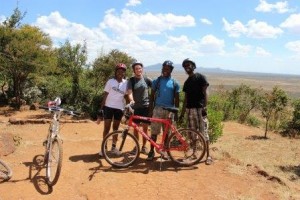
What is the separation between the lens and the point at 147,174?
7242mm

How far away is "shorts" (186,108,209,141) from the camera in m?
7.87

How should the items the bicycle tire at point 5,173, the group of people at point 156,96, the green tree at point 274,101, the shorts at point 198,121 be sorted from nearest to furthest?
the bicycle tire at point 5,173 → the group of people at point 156,96 → the shorts at point 198,121 → the green tree at point 274,101

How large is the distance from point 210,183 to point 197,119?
142cm

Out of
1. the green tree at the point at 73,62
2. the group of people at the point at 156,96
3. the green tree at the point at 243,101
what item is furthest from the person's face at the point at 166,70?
the green tree at the point at 243,101

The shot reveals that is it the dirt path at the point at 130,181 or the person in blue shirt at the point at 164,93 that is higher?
the person in blue shirt at the point at 164,93

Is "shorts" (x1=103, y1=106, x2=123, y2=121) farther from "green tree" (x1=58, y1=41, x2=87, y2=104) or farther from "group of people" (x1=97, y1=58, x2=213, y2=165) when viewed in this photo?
"green tree" (x1=58, y1=41, x2=87, y2=104)

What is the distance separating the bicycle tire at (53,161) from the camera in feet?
20.4

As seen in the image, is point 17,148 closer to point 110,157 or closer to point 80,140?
point 80,140

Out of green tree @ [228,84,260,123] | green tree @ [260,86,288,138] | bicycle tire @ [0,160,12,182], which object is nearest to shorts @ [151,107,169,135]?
bicycle tire @ [0,160,12,182]

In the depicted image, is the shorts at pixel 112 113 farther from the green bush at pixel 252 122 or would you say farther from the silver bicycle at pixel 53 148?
the green bush at pixel 252 122

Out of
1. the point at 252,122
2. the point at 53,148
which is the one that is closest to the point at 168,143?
the point at 53,148

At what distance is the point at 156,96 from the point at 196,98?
793 millimetres

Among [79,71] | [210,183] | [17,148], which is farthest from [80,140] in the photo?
[79,71]

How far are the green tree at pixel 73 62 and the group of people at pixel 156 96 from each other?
9.89m
